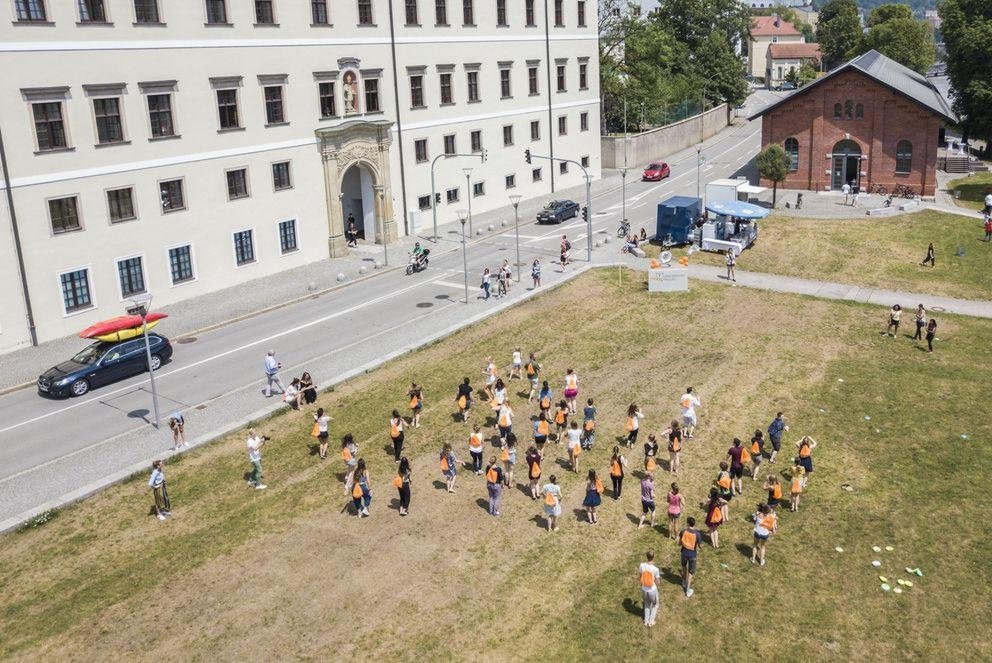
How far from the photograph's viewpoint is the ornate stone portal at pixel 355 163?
47.4 m

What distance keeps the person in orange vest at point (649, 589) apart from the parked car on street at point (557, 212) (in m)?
40.1

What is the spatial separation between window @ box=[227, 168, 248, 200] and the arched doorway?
132 feet

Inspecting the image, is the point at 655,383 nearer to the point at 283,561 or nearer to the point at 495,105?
the point at 283,561

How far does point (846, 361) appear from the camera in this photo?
33.0 meters

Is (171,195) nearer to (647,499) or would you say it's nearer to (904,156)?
(647,499)

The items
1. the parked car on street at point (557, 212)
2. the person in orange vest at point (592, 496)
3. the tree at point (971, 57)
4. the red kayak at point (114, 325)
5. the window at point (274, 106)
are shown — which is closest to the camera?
the person in orange vest at point (592, 496)

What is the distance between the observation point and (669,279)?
135ft

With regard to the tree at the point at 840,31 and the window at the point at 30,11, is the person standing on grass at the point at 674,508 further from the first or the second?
the tree at the point at 840,31

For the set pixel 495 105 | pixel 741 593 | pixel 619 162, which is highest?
pixel 495 105

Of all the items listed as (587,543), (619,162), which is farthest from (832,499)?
(619,162)

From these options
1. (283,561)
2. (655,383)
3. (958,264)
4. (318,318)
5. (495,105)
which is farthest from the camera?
(495,105)

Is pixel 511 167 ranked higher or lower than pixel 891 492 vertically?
higher

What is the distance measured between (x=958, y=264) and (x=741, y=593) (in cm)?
3335

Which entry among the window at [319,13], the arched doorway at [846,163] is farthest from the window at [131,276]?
the arched doorway at [846,163]
